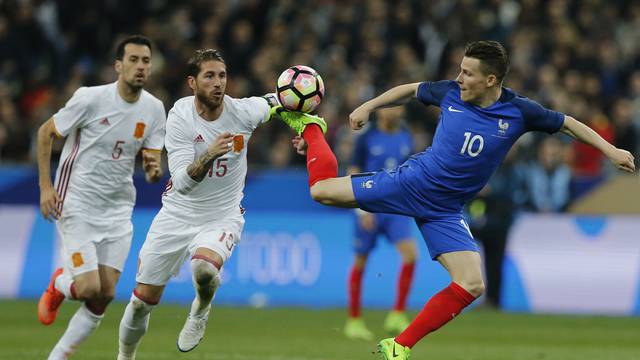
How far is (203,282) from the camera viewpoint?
373 inches

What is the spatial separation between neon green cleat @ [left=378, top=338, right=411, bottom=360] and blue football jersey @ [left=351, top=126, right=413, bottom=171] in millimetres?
5335

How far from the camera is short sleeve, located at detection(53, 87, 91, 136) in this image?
1007cm

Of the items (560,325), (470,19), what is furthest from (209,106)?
(470,19)

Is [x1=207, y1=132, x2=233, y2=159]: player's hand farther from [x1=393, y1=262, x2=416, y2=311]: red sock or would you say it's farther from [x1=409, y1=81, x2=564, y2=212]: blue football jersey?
[x1=393, y1=262, x2=416, y2=311]: red sock

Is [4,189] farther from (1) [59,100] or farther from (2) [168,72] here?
(2) [168,72]

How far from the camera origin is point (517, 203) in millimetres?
17641

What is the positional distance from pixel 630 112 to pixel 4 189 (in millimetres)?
9403

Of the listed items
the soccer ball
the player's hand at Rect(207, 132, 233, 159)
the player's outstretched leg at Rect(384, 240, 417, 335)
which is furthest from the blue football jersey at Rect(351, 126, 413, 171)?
the player's hand at Rect(207, 132, 233, 159)

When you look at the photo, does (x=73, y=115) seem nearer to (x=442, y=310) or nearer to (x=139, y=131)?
(x=139, y=131)

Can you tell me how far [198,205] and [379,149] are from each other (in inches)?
190

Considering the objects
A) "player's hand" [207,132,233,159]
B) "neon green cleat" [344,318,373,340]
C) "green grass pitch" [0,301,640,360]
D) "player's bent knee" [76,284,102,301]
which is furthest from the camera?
"neon green cleat" [344,318,373,340]

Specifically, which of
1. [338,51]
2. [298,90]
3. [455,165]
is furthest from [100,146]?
[338,51]

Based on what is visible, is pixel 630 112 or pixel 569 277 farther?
pixel 630 112

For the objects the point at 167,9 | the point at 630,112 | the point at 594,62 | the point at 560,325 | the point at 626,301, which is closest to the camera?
the point at 560,325
